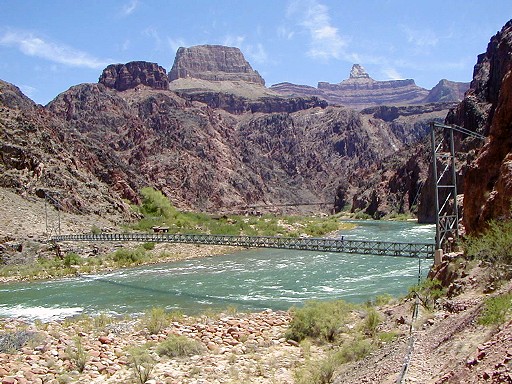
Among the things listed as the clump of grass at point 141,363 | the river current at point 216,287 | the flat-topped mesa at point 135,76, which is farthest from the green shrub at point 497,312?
the flat-topped mesa at point 135,76

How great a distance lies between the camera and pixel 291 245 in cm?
3164

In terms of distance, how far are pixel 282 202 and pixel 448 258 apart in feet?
469

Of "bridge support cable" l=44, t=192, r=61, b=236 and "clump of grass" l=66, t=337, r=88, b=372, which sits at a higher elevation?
"bridge support cable" l=44, t=192, r=61, b=236

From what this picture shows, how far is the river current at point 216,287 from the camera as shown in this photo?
22.4 metres

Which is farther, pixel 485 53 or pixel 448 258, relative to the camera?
pixel 485 53

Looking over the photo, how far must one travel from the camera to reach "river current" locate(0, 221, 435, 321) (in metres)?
22.4

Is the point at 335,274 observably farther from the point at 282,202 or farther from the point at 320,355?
the point at 282,202

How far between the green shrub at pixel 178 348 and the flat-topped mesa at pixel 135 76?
168014 mm

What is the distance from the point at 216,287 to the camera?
27.0 m

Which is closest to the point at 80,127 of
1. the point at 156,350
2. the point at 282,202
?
the point at 282,202

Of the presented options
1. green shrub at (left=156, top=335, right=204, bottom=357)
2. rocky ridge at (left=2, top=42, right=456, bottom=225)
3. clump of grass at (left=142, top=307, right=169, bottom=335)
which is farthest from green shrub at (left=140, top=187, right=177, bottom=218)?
green shrub at (left=156, top=335, right=204, bottom=357)

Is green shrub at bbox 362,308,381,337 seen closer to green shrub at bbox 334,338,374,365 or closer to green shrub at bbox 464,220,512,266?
green shrub at bbox 334,338,374,365

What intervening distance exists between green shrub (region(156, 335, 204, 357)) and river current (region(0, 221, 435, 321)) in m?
6.77

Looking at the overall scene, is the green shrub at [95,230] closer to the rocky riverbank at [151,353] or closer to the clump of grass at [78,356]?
the rocky riverbank at [151,353]
